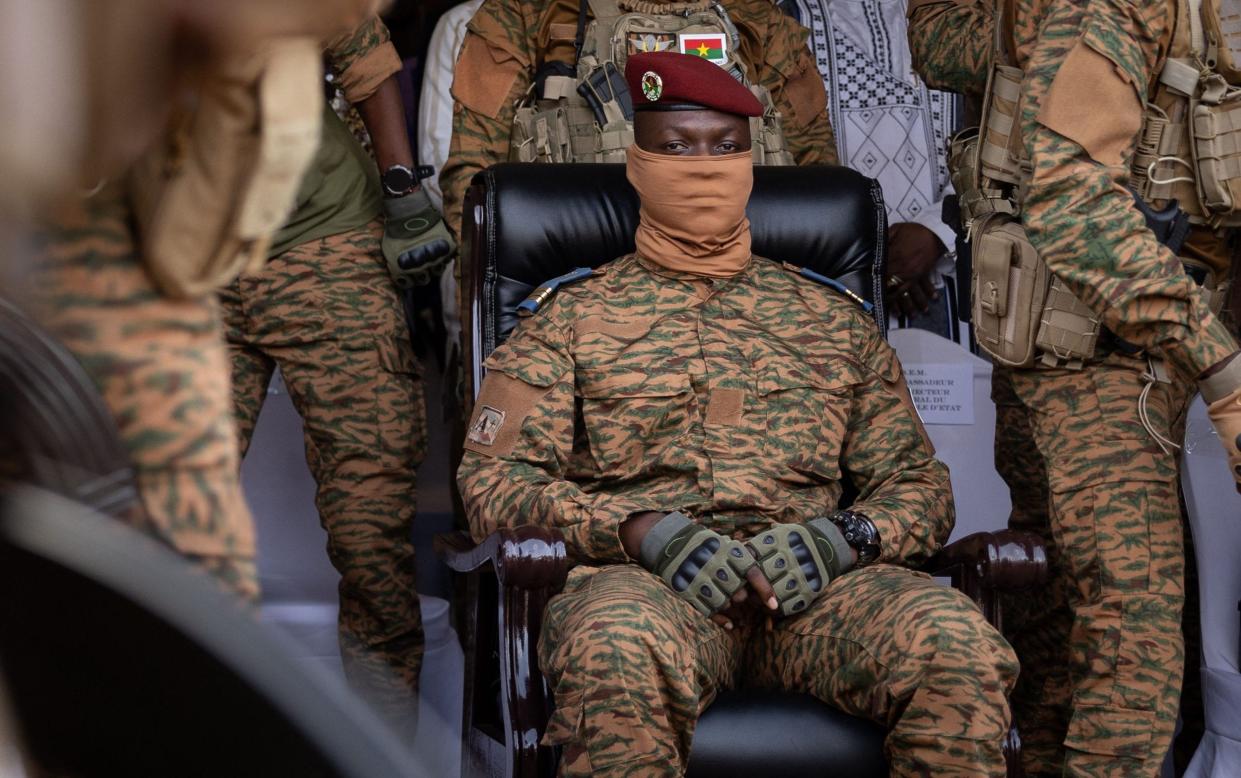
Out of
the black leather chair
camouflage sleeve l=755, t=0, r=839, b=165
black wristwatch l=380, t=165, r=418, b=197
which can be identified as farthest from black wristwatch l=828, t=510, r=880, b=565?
camouflage sleeve l=755, t=0, r=839, b=165

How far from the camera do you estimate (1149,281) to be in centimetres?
211

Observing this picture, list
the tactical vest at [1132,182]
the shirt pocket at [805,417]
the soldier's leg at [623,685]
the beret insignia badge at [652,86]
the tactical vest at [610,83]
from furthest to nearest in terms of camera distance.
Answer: the tactical vest at [610,83] → the beret insignia badge at [652,86] → the shirt pocket at [805,417] → the tactical vest at [1132,182] → the soldier's leg at [623,685]

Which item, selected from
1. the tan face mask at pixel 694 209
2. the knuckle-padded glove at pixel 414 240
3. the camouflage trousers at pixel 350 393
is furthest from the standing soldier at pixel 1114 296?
the camouflage trousers at pixel 350 393

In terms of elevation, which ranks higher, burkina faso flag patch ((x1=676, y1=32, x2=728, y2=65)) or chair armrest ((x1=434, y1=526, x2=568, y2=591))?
burkina faso flag patch ((x1=676, y1=32, x2=728, y2=65))

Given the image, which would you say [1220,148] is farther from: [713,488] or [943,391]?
[943,391]

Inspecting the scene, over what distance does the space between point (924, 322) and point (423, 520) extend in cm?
142

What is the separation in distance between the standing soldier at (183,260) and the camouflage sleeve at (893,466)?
1751 mm

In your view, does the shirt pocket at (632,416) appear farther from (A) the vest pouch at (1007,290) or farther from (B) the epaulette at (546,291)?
(A) the vest pouch at (1007,290)

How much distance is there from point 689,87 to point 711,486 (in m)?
0.70

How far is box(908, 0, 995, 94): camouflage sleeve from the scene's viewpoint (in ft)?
9.25

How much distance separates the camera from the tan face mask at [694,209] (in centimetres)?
242

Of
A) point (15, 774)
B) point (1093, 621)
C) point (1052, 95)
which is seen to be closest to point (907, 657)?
point (1093, 621)

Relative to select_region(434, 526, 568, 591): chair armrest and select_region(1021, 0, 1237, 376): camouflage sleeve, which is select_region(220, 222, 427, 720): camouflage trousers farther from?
select_region(1021, 0, 1237, 376): camouflage sleeve

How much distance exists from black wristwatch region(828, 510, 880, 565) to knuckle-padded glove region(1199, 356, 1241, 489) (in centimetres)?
54
